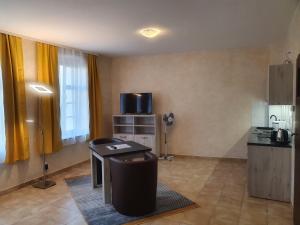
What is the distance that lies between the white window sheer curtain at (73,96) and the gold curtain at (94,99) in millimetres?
152

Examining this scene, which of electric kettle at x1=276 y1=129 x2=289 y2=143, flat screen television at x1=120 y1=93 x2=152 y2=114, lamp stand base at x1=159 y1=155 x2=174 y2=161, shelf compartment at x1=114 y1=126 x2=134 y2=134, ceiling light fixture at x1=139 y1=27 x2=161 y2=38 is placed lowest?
lamp stand base at x1=159 y1=155 x2=174 y2=161

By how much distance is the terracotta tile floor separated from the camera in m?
2.86

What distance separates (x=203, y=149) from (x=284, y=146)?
8.28 ft

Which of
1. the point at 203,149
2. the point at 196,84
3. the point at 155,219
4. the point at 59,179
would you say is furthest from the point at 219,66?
the point at 59,179

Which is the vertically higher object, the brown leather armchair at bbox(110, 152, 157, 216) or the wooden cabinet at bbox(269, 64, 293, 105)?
the wooden cabinet at bbox(269, 64, 293, 105)

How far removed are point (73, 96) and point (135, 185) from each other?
2875mm

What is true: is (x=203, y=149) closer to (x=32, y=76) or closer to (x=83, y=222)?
(x=83, y=222)

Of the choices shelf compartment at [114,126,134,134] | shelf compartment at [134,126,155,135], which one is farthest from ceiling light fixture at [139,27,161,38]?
shelf compartment at [114,126,134,134]

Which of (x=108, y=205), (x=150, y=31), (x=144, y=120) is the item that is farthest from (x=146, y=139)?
(x=150, y=31)

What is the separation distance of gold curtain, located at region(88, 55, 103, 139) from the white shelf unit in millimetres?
484

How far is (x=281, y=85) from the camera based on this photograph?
3.24 metres

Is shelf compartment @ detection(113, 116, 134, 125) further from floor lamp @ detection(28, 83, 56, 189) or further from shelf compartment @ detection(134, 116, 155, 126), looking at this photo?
floor lamp @ detection(28, 83, 56, 189)

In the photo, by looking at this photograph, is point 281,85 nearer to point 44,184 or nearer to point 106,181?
point 106,181

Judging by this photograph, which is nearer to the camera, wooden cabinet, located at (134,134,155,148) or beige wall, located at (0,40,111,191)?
beige wall, located at (0,40,111,191)
